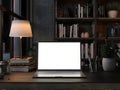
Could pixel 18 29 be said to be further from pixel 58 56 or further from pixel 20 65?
pixel 58 56

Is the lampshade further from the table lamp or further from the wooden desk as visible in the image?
the wooden desk

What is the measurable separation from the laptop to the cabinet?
1.93m

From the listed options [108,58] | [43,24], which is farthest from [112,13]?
[108,58]

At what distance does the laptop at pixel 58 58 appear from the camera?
2191 millimetres

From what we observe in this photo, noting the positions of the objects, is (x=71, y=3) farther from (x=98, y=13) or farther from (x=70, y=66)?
(x=70, y=66)

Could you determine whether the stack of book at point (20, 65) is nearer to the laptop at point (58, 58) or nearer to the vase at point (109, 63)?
the laptop at point (58, 58)

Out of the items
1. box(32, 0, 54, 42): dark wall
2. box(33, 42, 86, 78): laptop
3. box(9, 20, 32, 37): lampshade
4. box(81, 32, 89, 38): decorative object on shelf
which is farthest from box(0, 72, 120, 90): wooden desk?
box(32, 0, 54, 42): dark wall

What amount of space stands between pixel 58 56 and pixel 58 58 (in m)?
0.02

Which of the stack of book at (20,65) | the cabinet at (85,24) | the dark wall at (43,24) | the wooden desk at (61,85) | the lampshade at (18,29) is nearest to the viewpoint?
the wooden desk at (61,85)

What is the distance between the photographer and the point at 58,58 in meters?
2.24

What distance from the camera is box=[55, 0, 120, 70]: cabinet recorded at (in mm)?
4266

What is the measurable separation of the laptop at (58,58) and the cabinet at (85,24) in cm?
193

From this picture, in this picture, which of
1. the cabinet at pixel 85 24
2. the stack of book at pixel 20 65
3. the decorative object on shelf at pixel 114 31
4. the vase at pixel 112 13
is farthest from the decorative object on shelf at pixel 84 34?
the stack of book at pixel 20 65

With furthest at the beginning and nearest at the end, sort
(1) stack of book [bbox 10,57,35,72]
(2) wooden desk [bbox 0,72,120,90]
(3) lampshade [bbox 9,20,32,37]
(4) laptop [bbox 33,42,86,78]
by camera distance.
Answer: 1. (3) lampshade [bbox 9,20,32,37]
2. (1) stack of book [bbox 10,57,35,72]
3. (4) laptop [bbox 33,42,86,78]
4. (2) wooden desk [bbox 0,72,120,90]
